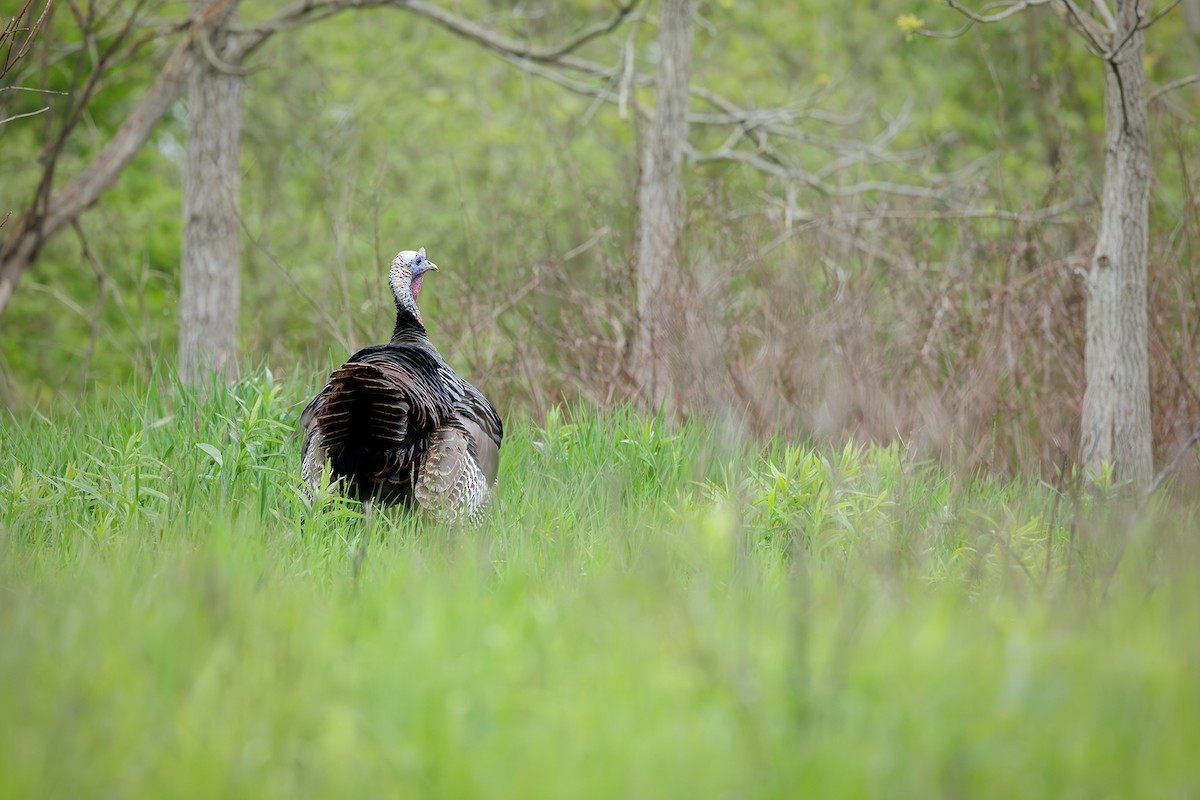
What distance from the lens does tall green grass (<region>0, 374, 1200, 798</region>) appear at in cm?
239

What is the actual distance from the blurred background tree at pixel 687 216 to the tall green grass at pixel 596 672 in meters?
1.70

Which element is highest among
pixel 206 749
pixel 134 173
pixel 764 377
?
pixel 134 173

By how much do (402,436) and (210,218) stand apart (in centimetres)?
438

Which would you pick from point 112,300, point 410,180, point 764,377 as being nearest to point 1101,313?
point 764,377

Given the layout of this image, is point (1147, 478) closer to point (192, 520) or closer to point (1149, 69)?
point (192, 520)

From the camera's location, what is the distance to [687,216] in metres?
8.48

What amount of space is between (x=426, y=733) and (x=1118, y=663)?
1702 millimetres

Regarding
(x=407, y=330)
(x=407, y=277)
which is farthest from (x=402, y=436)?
(x=407, y=277)

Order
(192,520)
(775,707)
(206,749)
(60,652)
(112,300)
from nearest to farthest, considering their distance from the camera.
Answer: (206,749) → (775,707) → (60,652) → (192,520) → (112,300)

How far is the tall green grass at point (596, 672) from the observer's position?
2.39 metres

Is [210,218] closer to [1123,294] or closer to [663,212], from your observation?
[663,212]

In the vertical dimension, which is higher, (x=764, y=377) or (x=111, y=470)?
(x=764, y=377)

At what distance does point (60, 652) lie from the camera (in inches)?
111

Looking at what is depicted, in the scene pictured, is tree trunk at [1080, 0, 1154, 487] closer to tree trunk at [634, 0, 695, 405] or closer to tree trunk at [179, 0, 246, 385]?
tree trunk at [634, 0, 695, 405]
